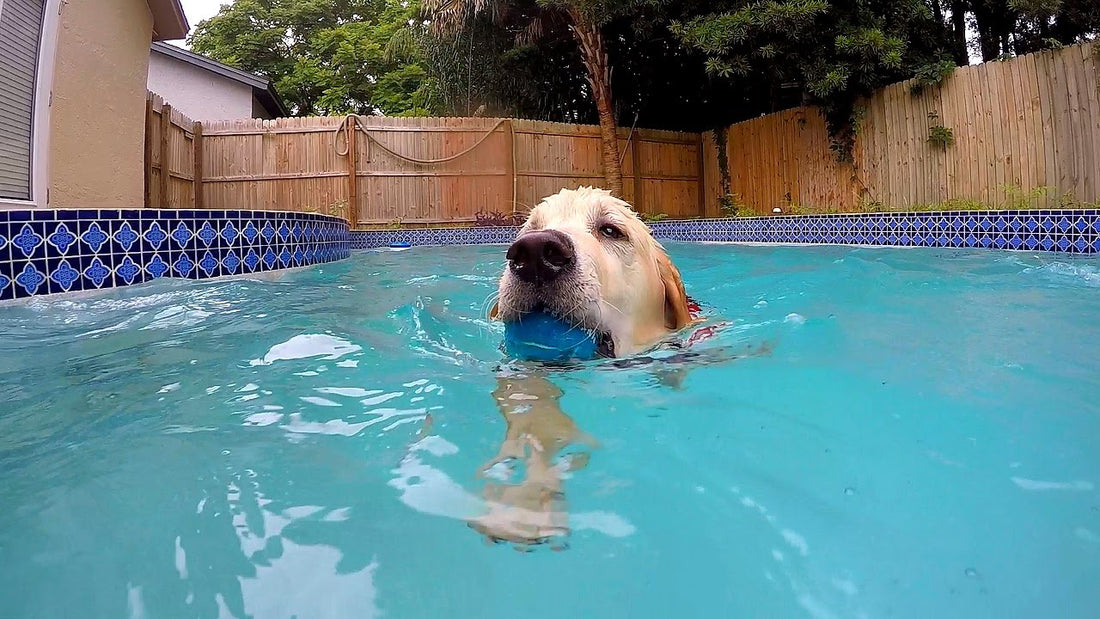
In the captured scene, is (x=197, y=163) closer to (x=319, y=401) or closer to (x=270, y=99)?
(x=270, y=99)

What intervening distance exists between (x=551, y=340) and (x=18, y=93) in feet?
21.8

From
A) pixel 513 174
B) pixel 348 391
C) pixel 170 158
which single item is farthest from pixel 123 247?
pixel 513 174

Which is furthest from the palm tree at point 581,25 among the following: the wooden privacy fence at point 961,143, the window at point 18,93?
the window at point 18,93

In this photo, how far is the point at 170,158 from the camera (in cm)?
1391

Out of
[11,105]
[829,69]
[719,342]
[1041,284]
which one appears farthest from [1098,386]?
[829,69]

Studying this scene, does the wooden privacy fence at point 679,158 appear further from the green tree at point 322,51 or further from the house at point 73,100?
the green tree at point 322,51

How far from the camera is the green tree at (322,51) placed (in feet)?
90.6

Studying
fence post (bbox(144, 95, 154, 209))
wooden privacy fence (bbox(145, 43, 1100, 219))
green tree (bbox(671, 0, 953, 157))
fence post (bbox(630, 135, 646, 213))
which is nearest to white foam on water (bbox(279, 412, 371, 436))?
fence post (bbox(144, 95, 154, 209))

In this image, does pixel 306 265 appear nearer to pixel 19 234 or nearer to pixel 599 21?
pixel 19 234

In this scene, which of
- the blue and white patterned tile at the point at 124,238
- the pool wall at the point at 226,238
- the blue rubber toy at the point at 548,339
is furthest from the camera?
the blue and white patterned tile at the point at 124,238

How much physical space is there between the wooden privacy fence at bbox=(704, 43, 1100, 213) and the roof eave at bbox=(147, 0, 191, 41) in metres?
12.7

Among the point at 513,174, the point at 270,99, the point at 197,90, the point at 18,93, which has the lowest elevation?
the point at 18,93

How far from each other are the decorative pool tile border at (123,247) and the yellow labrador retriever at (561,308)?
289 cm

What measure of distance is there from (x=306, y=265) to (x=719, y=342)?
213 inches
